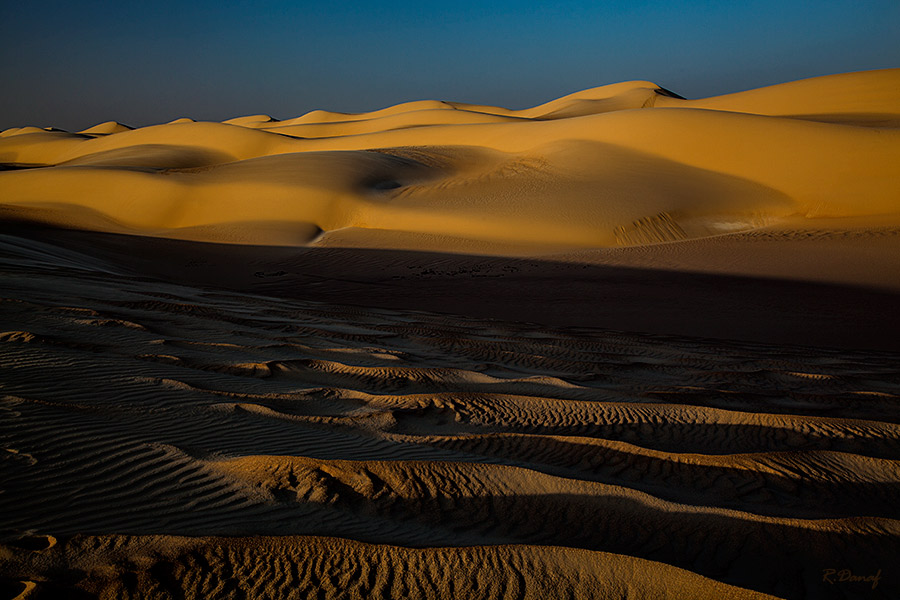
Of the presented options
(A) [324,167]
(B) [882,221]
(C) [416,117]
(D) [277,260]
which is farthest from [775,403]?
(C) [416,117]

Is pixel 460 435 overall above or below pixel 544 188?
below

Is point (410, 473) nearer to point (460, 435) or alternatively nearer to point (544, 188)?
point (460, 435)

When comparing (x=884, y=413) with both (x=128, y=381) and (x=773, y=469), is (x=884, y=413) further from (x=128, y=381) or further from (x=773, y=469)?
(x=128, y=381)

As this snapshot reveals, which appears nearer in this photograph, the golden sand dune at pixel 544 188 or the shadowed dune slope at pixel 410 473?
the shadowed dune slope at pixel 410 473

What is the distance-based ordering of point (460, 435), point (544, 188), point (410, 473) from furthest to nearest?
point (544, 188) < point (460, 435) < point (410, 473)

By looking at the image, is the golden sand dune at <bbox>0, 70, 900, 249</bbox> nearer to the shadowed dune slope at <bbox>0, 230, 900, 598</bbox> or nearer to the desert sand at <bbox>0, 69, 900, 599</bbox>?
the desert sand at <bbox>0, 69, 900, 599</bbox>

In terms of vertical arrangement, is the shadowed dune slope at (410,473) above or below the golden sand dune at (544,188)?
below

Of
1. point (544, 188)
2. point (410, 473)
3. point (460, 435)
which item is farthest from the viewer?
point (544, 188)

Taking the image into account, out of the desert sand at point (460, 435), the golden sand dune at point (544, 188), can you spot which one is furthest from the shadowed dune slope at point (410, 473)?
the golden sand dune at point (544, 188)

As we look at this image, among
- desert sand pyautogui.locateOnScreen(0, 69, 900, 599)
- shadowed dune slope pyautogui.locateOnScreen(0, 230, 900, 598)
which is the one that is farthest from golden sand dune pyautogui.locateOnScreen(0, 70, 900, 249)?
shadowed dune slope pyautogui.locateOnScreen(0, 230, 900, 598)

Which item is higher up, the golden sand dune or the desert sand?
the golden sand dune

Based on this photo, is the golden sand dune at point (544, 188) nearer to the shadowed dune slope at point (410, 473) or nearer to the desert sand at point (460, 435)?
the desert sand at point (460, 435)

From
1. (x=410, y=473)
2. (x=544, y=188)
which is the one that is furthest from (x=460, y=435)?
(x=544, y=188)

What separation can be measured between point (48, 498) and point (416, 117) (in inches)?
2300
